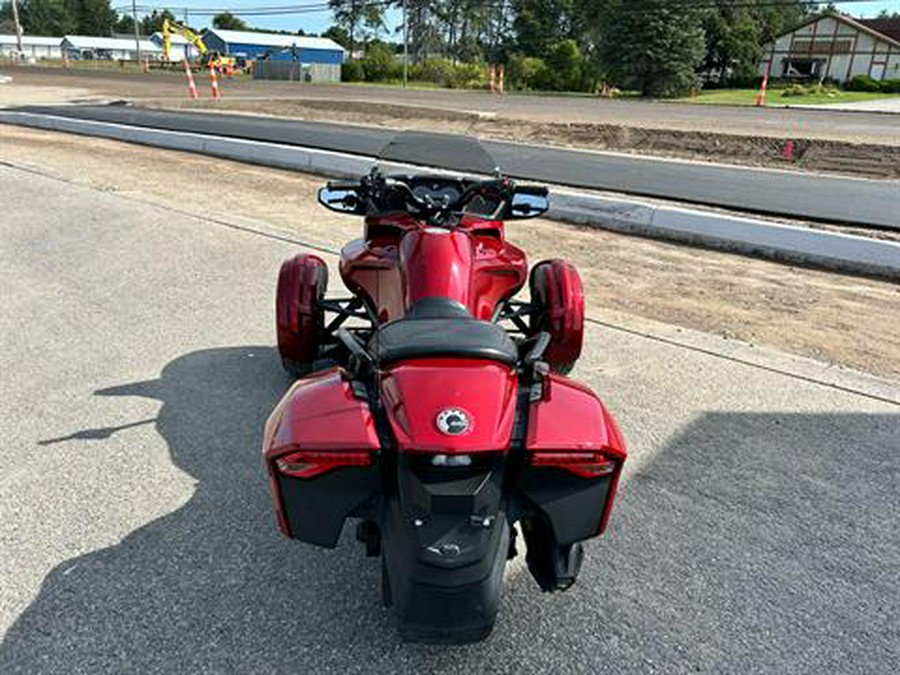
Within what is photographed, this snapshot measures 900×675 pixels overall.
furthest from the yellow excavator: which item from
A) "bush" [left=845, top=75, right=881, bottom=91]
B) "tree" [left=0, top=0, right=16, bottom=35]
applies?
"tree" [left=0, top=0, right=16, bottom=35]

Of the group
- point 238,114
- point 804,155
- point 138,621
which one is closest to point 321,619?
point 138,621

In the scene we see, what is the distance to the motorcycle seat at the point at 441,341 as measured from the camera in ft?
6.77

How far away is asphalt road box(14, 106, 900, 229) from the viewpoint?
916 cm

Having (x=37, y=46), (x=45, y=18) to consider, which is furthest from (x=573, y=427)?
(x=45, y=18)

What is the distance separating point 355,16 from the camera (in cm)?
9912

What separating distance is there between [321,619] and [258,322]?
3141mm

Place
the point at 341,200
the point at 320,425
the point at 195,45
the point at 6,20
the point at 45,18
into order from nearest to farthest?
the point at 320,425 < the point at 341,200 < the point at 195,45 < the point at 45,18 < the point at 6,20

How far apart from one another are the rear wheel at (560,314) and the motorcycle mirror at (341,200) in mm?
1148

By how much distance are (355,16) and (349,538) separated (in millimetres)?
107428

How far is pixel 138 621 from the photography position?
2.37m

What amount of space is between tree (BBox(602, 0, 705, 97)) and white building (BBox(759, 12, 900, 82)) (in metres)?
21.5

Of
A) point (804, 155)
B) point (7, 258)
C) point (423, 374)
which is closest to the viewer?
point (423, 374)

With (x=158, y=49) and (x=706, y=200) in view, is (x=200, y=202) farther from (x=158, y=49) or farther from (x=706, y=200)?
(x=158, y=49)

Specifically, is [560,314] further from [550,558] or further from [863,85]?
[863,85]
